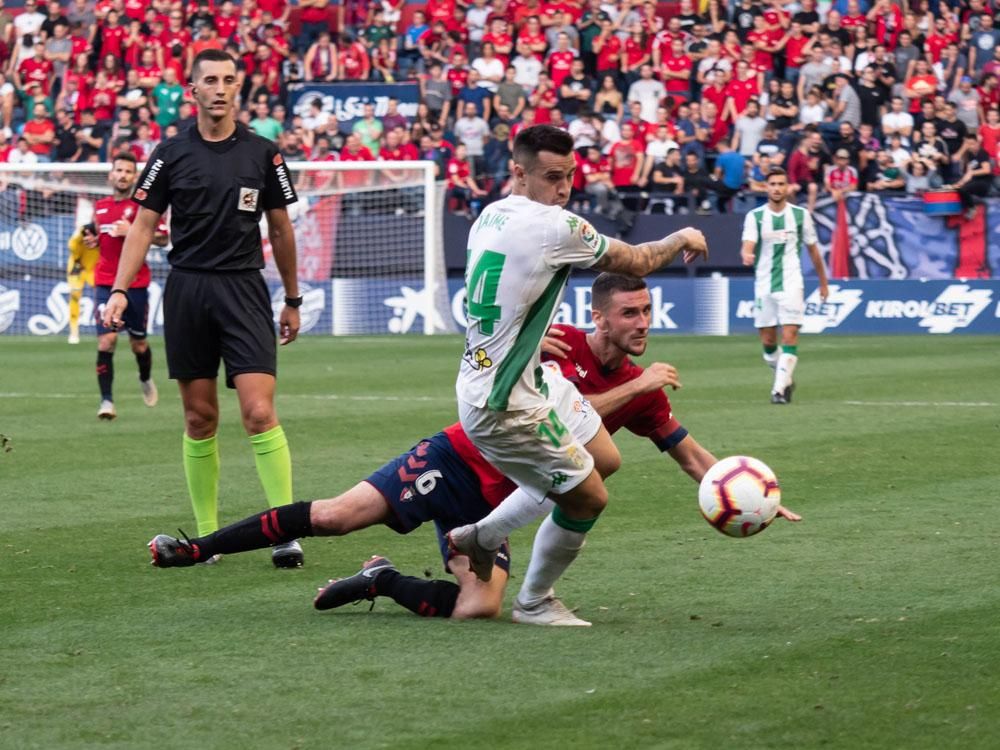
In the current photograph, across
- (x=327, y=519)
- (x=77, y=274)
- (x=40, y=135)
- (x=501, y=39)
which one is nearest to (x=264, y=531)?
(x=327, y=519)

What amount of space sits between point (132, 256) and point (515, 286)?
2.62 meters

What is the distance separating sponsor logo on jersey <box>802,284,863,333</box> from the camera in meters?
24.5

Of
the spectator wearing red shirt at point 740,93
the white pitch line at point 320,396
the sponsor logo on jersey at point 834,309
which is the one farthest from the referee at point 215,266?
the spectator wearing red shirt at point 740,93

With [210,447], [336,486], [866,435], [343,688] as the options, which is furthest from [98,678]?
[866,435]

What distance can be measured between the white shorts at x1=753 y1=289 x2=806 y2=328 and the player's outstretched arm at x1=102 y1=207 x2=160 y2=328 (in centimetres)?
908

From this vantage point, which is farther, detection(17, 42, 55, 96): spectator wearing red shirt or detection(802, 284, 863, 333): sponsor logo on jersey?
detection(17, 42, 55, 96): spectator wearing red shirt

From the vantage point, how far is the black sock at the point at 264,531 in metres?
6.13

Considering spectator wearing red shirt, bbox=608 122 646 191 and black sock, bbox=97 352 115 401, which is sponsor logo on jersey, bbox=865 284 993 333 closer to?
spectator wearing red shirt, bbox=608 122 646 191

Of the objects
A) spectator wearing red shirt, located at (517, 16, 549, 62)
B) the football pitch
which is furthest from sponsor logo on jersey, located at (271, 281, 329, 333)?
the football pitch

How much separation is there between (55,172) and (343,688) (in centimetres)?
2145

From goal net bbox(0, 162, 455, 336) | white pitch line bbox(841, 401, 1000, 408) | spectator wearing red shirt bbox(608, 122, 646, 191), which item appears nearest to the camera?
white pitch line bbox(841, 401, 1000, 408)

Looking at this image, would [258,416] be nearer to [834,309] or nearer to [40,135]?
[834,309]

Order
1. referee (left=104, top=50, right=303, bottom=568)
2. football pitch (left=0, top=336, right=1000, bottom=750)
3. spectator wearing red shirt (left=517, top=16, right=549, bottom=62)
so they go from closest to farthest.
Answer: football pitch (left=0, top=336, right=1000, bottom=750)
referee (left=104, top=50, right=303, bottom=568)
spectator wearing red shirt (left=517, top=16, right=549, bottom=62)

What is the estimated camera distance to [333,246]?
25188mm
